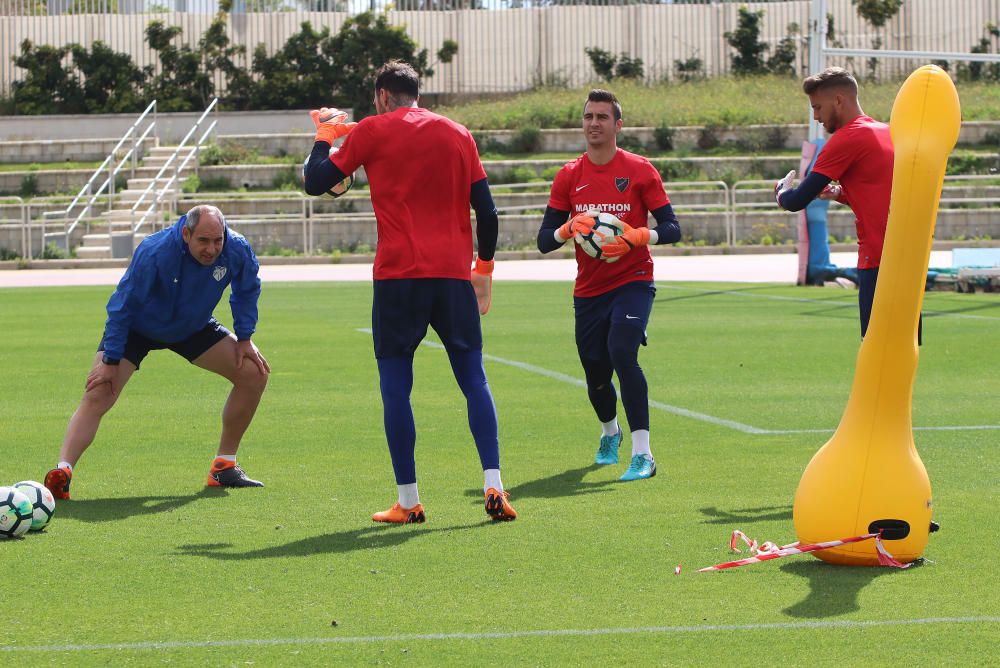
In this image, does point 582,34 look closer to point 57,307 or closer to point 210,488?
point 57,307

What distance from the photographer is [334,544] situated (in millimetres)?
6582

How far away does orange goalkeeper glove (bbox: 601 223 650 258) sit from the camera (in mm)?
8328

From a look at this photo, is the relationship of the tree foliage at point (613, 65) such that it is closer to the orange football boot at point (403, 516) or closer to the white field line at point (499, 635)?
the orange football boot at point (403, 516)

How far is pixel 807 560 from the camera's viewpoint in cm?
617

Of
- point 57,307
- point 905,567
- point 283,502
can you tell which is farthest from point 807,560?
point 57,307

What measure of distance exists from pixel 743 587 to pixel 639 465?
8.61ft

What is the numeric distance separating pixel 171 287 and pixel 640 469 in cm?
271

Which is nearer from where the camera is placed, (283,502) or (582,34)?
(283,502)

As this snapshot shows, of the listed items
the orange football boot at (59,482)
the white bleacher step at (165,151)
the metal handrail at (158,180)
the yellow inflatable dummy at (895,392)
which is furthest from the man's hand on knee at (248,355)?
Result: the white bleacher step at (165,151)

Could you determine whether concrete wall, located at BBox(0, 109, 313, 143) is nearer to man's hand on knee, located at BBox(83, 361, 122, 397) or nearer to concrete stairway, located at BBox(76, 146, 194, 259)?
concrete stairway, located at BBox(76, 146, 194, 259)

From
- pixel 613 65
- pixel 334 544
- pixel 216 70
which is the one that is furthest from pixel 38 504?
pixel 613 65

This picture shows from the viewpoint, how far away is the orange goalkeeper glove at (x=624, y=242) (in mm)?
8328

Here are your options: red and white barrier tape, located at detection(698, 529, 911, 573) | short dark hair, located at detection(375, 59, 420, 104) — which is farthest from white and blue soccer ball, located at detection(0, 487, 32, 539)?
red and white barrier tape, located at detection(698, 529, 911, 573)

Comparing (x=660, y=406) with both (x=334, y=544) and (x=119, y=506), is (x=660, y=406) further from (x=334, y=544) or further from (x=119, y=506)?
(x=334, y=544)
